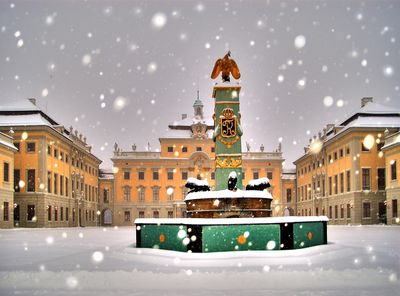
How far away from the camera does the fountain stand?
14602 millimetres

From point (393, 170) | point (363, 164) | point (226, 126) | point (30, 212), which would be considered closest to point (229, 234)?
point (226, 126)

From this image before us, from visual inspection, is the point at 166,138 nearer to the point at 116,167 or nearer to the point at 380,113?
the point at 116,167

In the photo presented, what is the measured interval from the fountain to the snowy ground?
0.58 metres

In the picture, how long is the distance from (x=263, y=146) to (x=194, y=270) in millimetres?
71671

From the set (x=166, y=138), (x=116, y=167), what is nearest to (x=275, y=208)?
(x=166, y=138)

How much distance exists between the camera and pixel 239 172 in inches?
824

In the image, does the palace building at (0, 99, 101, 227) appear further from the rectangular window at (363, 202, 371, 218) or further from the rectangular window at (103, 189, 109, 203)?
the rectangular window at (363, 202, 371, 218)

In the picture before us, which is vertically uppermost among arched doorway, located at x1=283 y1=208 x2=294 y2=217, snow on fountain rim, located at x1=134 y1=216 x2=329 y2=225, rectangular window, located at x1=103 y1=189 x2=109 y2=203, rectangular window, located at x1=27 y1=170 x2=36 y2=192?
rectangular window, located at x1=27 y1=170 x2=36 y2=192

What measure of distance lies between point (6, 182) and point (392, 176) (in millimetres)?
33503

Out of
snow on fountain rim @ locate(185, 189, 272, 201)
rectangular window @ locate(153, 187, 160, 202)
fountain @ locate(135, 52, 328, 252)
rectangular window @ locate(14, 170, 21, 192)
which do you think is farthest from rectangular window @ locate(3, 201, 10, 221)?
rectangular window @ locate(153, 187, 160, 202)

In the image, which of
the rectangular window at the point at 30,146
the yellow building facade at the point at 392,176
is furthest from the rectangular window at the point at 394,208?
the rectangular window at the point at 30,146

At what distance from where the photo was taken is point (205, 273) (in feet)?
35.2

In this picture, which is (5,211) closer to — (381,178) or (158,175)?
(381,178)

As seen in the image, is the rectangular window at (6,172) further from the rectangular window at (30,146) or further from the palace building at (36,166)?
the rectangular window at (30,146)
